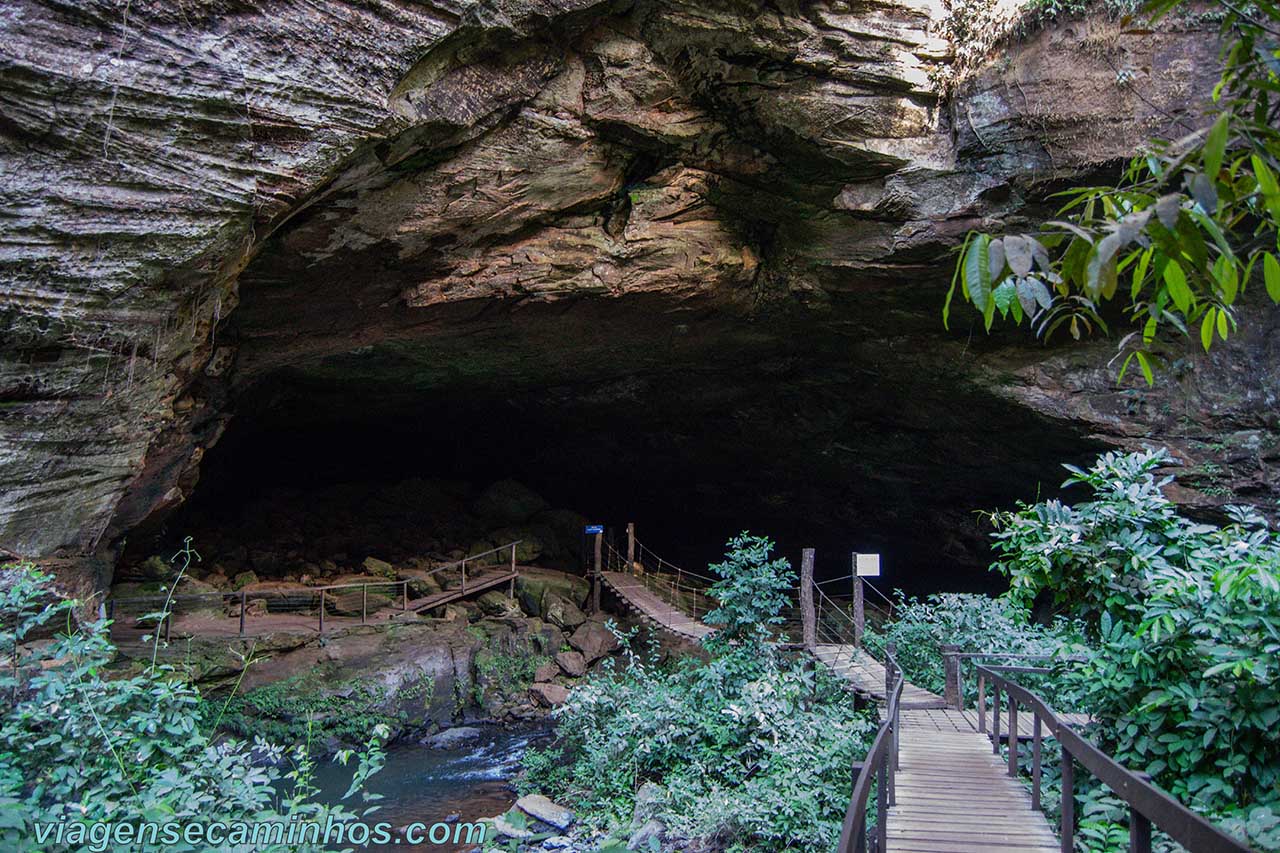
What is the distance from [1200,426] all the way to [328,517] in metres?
13.5

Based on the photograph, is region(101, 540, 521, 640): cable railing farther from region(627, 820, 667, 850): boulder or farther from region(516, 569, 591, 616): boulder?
region(627, 820, 667, 850): boulder

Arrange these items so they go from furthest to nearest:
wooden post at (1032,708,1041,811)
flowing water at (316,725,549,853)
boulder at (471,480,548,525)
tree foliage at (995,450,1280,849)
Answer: boulder at (471,480,548,525) < flowing water at (316,725,549,853) < wooden post at (1032,708,1041,811) < tree foliage at (995,450,1280,849)

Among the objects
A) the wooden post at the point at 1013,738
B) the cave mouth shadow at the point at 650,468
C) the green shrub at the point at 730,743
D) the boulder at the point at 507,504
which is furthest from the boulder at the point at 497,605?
the wooden post at the point at 1013,738

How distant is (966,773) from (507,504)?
37.8ft

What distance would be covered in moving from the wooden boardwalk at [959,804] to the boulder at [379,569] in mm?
8483

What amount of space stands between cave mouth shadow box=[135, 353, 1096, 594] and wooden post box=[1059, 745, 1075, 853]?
7.54m

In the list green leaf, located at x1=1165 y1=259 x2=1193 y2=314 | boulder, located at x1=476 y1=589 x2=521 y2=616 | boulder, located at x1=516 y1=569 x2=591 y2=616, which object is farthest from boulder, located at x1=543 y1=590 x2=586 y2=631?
green leaf, located at x1=1165 y1=259 x2=1193 y2=314

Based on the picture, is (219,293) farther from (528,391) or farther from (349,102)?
(528,391)

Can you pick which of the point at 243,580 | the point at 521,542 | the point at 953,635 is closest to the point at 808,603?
the point at 953,635

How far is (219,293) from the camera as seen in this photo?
6.48 meters

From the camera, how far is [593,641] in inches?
452

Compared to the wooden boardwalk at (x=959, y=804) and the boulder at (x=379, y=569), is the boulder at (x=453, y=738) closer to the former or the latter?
the boulder at (x=379, y=569)

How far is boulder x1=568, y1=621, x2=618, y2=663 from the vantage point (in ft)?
37.2

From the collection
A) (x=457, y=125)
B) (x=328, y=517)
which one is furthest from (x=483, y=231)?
(x=328, y=517)
